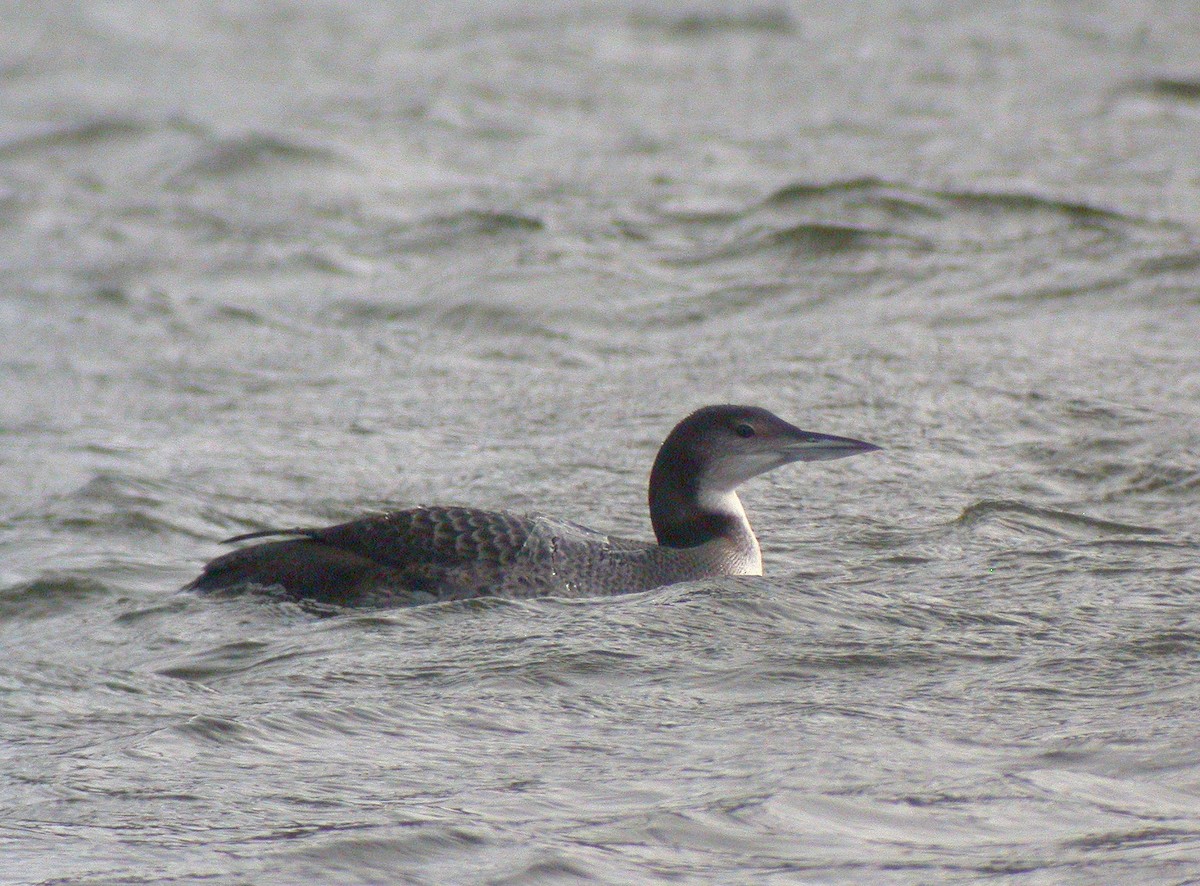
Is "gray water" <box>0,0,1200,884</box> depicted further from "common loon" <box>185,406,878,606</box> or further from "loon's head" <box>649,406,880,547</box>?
"loon's head" <box>649,406,880,547</box>

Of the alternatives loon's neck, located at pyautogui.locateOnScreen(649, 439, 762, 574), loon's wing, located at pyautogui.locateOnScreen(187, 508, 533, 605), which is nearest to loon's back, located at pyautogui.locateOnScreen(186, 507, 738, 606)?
loon's wing, located at pyautogui.locateOnScreen(187, 508, 533, 605)

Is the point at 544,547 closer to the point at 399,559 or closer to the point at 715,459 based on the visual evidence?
the point at 399,559

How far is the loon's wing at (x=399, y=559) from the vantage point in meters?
6.22

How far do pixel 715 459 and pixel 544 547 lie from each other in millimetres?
687

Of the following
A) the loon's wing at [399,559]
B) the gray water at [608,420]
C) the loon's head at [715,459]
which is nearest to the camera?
the gray water at [608,420]

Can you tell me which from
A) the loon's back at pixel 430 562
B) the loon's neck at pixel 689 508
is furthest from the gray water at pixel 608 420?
the loon's neck at pixel 689 508

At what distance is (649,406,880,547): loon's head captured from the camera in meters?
6.64

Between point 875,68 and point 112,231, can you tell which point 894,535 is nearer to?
point 112,231

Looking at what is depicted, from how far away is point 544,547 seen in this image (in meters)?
6.31

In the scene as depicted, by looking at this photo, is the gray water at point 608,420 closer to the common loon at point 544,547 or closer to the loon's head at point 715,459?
the common loon at point 544,547

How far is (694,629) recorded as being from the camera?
19.8 ft

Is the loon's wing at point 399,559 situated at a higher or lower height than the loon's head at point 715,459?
lower

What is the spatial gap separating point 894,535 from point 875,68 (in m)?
8.64

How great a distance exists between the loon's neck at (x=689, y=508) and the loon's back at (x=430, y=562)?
0.93 ft
